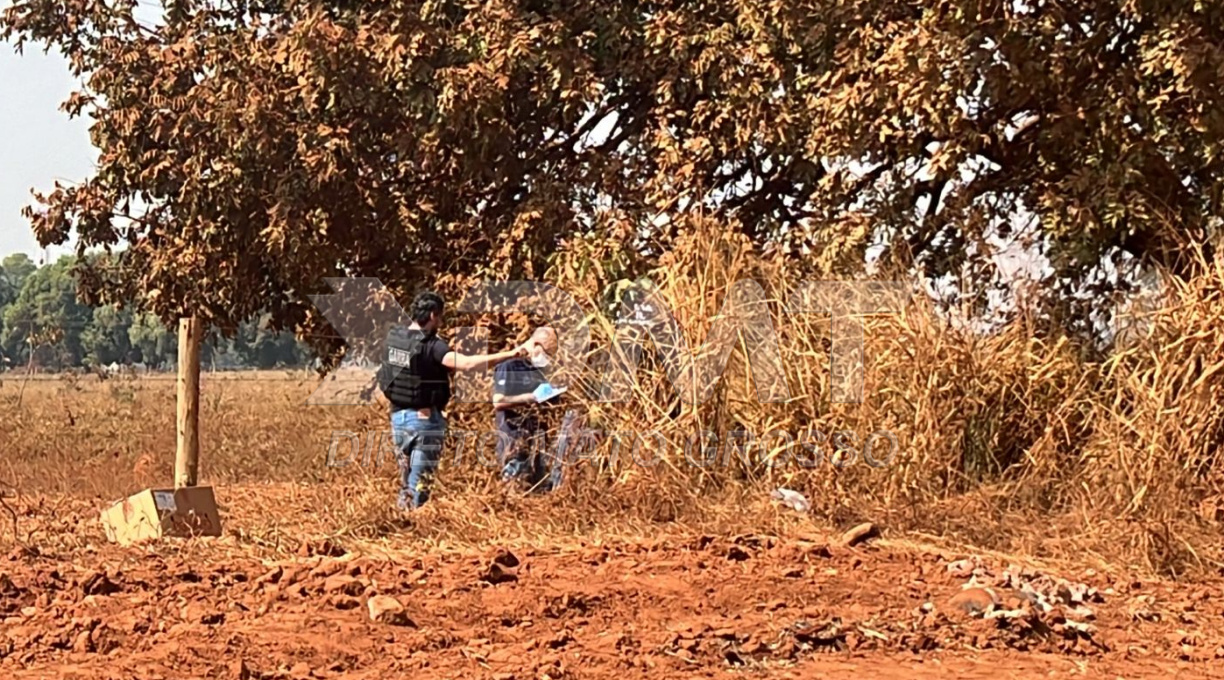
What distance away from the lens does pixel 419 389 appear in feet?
26.3

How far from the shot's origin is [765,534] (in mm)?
7297

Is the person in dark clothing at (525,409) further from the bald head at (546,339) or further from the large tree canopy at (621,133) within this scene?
the large tree canopy at (621,133)

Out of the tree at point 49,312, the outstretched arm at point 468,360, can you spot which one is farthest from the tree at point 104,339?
the outstretched arm at point 468,360

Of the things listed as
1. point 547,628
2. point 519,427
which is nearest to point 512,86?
point 519,427

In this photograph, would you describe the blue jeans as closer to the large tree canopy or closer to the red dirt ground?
the red dirt ground

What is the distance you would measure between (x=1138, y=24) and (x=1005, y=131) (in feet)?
3.67

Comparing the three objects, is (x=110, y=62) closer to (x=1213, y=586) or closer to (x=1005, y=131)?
(x=1005, y=131)

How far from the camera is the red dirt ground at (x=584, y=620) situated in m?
4.88

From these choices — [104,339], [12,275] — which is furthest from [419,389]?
[12,275]

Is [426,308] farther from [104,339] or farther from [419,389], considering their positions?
[104,339]

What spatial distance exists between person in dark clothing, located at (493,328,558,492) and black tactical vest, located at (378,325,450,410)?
1.81 feet

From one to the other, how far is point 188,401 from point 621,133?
4.29m

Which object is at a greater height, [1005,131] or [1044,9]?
[1044,9]

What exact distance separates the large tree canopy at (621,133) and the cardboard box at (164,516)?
287cm
